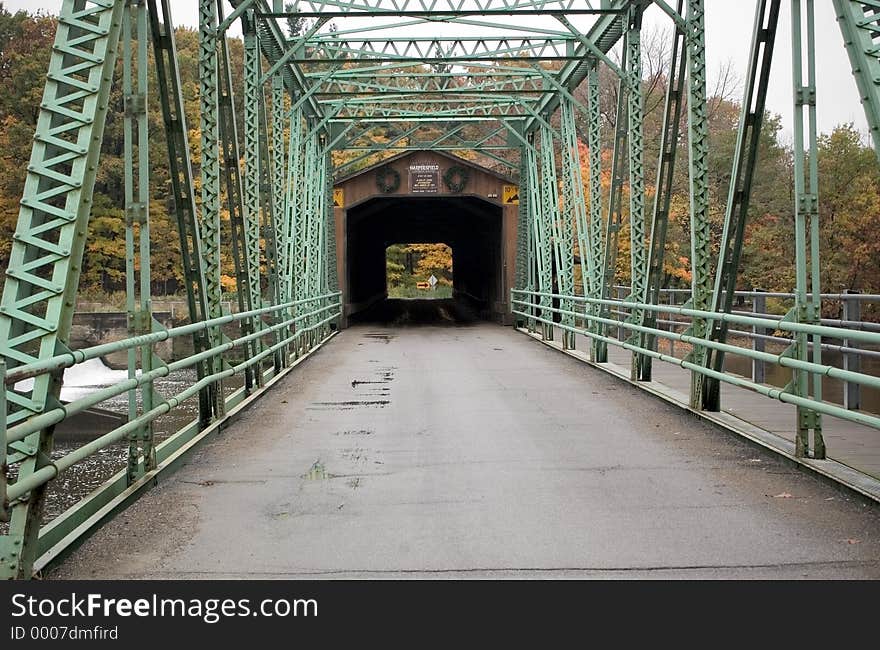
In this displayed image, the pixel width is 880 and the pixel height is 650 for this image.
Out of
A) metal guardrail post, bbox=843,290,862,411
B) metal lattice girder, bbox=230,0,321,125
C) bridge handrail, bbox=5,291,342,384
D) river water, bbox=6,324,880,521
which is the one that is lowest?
river water, bbox=6,324,880,521

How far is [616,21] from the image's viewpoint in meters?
16.3

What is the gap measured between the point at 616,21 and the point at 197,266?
9270 mm

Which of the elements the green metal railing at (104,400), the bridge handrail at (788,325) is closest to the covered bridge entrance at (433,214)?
the green metal railing at (104,400)

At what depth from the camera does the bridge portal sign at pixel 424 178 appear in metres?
31.0

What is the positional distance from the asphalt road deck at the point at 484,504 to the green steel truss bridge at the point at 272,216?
46 centimetres

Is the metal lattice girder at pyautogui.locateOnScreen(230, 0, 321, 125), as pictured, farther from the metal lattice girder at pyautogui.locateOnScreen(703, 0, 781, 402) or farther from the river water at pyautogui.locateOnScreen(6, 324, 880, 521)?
the metal lattice girder at pyautogui.locateOnScreen(703, 0, 781, 402)

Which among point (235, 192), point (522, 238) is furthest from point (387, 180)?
point (235, 192)

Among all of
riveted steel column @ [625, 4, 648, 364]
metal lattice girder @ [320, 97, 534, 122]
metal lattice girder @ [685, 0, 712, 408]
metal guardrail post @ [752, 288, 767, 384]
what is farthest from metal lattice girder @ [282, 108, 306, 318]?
metal lattice girder @ [685, 0, 712, 408]

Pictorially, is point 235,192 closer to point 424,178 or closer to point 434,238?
point 424,178

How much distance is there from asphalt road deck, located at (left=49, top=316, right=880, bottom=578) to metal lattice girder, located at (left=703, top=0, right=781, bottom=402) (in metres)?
0.69

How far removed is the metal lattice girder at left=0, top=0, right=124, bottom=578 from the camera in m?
5.01

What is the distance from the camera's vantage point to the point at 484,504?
6734 mm

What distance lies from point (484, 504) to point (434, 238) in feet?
167
